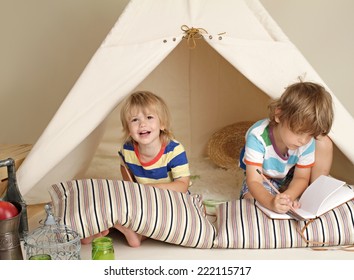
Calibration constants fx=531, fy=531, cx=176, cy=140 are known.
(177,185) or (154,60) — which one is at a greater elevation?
(154,60)

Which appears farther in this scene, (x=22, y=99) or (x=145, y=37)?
(x=22, y=99)

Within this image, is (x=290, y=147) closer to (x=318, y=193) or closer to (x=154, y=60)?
(x=318, y=193)

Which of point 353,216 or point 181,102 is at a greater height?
point 181,102

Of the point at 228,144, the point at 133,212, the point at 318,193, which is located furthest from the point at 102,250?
the point at 228,144

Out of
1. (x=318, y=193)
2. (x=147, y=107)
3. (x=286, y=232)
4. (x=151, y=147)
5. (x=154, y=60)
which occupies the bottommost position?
(x=286, y=232)

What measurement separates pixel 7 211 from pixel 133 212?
38 centimetres

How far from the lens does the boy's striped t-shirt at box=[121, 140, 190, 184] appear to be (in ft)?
6.57

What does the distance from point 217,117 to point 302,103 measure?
978mm

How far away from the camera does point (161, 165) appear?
201 centimetres
